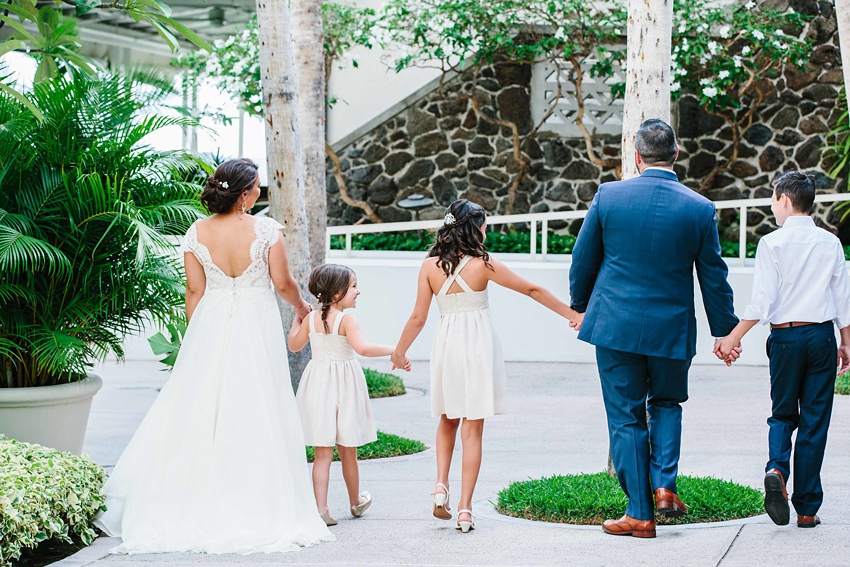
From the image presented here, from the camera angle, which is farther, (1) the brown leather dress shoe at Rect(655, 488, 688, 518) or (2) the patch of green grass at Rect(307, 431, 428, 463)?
(2) the patch of green grass at Rect(307, 431, 428, 463)

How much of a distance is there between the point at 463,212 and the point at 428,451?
2.69 m

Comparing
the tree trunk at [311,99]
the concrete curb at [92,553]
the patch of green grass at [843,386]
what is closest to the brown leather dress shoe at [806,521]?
the concrete curb at [92,553]

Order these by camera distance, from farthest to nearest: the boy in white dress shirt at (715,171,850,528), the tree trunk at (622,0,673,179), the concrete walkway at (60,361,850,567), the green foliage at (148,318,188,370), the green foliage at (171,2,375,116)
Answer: the green foliage at (171,2,375,116), the green foliage at (148,318,188,370), the tree trunk at (622,0,673,179), the boy in white dress shirt at (715,171,850,528), the concrete walkway at (60,361,850,567)

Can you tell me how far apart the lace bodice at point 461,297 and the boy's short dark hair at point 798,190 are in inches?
58.4

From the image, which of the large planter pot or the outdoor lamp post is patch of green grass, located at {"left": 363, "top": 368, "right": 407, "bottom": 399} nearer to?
the large planter pot

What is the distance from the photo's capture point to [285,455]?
486cm

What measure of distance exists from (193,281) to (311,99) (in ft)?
12.2

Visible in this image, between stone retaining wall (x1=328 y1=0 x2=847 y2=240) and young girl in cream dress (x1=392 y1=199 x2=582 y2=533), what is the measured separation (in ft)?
31.0

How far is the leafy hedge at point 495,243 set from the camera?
13.2m

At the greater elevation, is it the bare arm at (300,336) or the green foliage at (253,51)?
the green foliage at (253,51)

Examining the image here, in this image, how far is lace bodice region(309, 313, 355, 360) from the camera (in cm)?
505

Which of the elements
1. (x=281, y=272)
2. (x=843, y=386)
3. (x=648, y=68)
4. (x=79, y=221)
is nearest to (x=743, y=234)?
(x=843, y=386)

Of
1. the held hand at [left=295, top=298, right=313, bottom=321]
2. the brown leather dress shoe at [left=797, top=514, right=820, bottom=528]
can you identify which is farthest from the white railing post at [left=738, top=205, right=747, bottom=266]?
the held hand at [left=295, top=298, right=313, bottom=321]

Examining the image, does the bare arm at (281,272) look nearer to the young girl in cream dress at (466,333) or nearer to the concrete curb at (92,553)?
the young girl in cream dress at (466,333)
